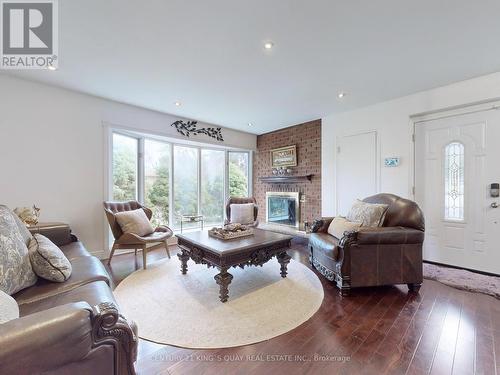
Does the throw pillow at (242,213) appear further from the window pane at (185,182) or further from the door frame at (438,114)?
the door frame at (438,114)

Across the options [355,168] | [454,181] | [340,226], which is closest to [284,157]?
[355,168]

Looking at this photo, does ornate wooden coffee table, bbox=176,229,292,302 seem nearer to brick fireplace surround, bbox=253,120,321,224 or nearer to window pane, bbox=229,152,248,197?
brick fireplace surround, bbox=253,120,321,224

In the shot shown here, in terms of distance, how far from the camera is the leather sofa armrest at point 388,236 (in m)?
2.25

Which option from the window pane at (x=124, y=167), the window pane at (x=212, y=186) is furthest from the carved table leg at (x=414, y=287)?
the window pane at (x=124, y=167)

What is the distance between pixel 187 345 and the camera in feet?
5.21

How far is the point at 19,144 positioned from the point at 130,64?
5.92ft

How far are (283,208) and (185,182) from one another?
227 centimetres

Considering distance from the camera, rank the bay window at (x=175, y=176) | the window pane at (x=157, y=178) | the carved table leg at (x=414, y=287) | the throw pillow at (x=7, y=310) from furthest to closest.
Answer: the window pane at (x=157, y=178) → the bay window at (x=175, y=176) → the carved table leg at (x=414, y=287) → the throw pillow at (x=7, y=310)

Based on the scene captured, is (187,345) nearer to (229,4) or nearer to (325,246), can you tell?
(325,246)

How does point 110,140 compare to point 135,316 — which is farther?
point 110,140

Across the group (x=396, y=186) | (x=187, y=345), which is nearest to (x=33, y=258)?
(x=187, y=345)

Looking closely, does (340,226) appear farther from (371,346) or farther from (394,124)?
(394,124)

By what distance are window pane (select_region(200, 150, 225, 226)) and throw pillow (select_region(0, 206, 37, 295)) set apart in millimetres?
3650

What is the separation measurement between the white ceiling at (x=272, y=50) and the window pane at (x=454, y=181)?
0.94m
